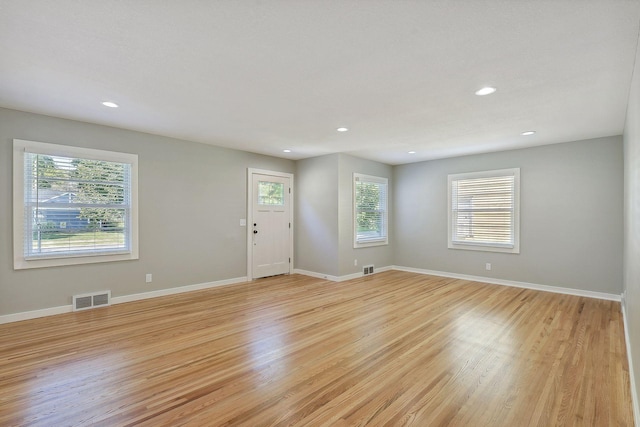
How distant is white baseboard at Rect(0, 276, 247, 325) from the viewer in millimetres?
3775

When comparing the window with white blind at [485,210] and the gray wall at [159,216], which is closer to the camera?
the gray wall at [159,216]

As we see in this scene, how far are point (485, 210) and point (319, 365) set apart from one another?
491cm

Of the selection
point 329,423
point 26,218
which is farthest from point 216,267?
point 329,423

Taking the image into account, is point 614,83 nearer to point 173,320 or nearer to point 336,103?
point 336,103

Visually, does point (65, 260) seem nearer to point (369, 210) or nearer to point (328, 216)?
point (328, 216)

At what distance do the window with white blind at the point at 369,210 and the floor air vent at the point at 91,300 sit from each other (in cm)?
431

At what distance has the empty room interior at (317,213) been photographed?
2.06 m

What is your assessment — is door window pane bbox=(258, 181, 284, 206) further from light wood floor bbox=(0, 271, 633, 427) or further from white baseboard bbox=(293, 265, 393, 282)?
light wood floor bbox=(0, 271, 633, 427)

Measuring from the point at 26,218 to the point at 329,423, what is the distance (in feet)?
14.1

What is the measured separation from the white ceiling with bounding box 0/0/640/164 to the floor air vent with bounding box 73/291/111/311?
7.72 feet

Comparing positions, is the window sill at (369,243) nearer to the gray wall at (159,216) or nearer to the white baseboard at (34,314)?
the gray wall at (159,216)

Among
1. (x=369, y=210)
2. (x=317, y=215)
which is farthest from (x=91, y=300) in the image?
(x=369, y=210)

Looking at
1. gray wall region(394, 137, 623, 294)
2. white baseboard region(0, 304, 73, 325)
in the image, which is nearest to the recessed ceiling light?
gray wall region(394, 137, 623, 294)

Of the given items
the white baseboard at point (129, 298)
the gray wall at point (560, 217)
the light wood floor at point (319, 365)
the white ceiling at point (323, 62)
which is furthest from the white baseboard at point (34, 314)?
the gray wall at point (560, 217)
